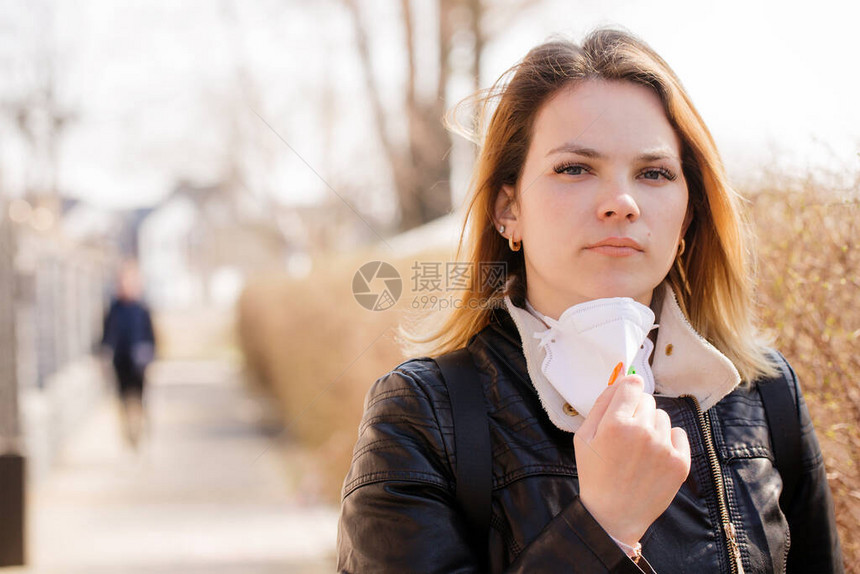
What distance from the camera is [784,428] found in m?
1.67

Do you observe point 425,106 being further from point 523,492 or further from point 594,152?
point 523,492

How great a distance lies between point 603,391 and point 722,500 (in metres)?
0.32

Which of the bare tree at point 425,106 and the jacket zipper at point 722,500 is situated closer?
the jacket zipper at point 722,500

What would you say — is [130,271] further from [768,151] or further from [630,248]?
[630,248]

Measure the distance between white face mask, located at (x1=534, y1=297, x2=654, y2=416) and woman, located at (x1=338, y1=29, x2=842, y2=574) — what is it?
0.01 m

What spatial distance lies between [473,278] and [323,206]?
71.7 feet

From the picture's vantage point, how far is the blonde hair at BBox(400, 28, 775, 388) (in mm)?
1670

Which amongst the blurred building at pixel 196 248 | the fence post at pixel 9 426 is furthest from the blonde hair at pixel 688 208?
the blurred building at pixel 196 248

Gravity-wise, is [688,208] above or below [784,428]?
above

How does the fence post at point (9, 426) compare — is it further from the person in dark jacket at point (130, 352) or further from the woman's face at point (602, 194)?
the woman's face at point (602, 194)

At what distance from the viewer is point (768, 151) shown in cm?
265

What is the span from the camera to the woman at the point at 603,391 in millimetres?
1361

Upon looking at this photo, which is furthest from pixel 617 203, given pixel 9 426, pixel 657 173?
pixel 9 426

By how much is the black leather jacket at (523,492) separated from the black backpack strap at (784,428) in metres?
0.02
